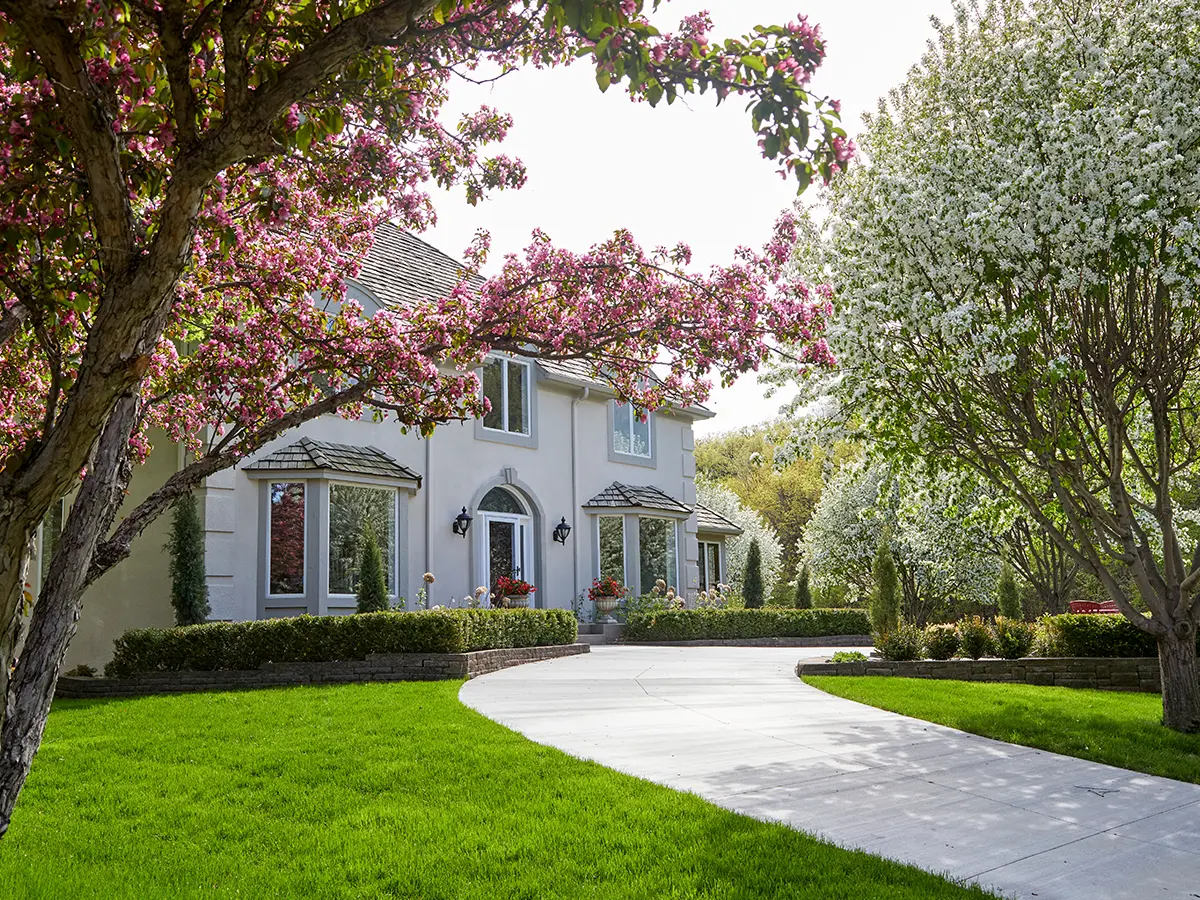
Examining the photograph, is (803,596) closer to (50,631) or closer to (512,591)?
(512,591)

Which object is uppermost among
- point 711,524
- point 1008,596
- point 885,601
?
point 711,524

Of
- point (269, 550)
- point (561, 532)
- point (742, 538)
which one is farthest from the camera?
point (742, 538)

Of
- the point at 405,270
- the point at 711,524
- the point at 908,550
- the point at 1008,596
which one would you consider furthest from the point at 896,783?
the point at 908,550

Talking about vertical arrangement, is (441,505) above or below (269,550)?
above

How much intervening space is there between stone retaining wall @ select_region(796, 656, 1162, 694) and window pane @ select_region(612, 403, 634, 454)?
415 inches

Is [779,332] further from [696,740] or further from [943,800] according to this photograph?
[943,800]

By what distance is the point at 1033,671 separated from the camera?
12469 millimetres

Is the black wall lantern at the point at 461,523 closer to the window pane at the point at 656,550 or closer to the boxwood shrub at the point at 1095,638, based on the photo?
the window pane at the point at 656,550

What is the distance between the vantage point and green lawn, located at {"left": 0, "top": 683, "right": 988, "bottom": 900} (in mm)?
4406

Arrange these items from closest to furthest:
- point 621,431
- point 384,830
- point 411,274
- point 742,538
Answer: point 384,830
point 411,274
point 621,431
point 742,538

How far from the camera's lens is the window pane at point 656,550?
22.8 metres

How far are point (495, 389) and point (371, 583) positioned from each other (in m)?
5.75

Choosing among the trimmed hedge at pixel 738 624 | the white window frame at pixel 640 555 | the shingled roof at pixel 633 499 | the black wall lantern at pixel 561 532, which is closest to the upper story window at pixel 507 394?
the black wall lantern at pixel 561 532

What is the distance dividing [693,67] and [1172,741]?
7.03 meters
